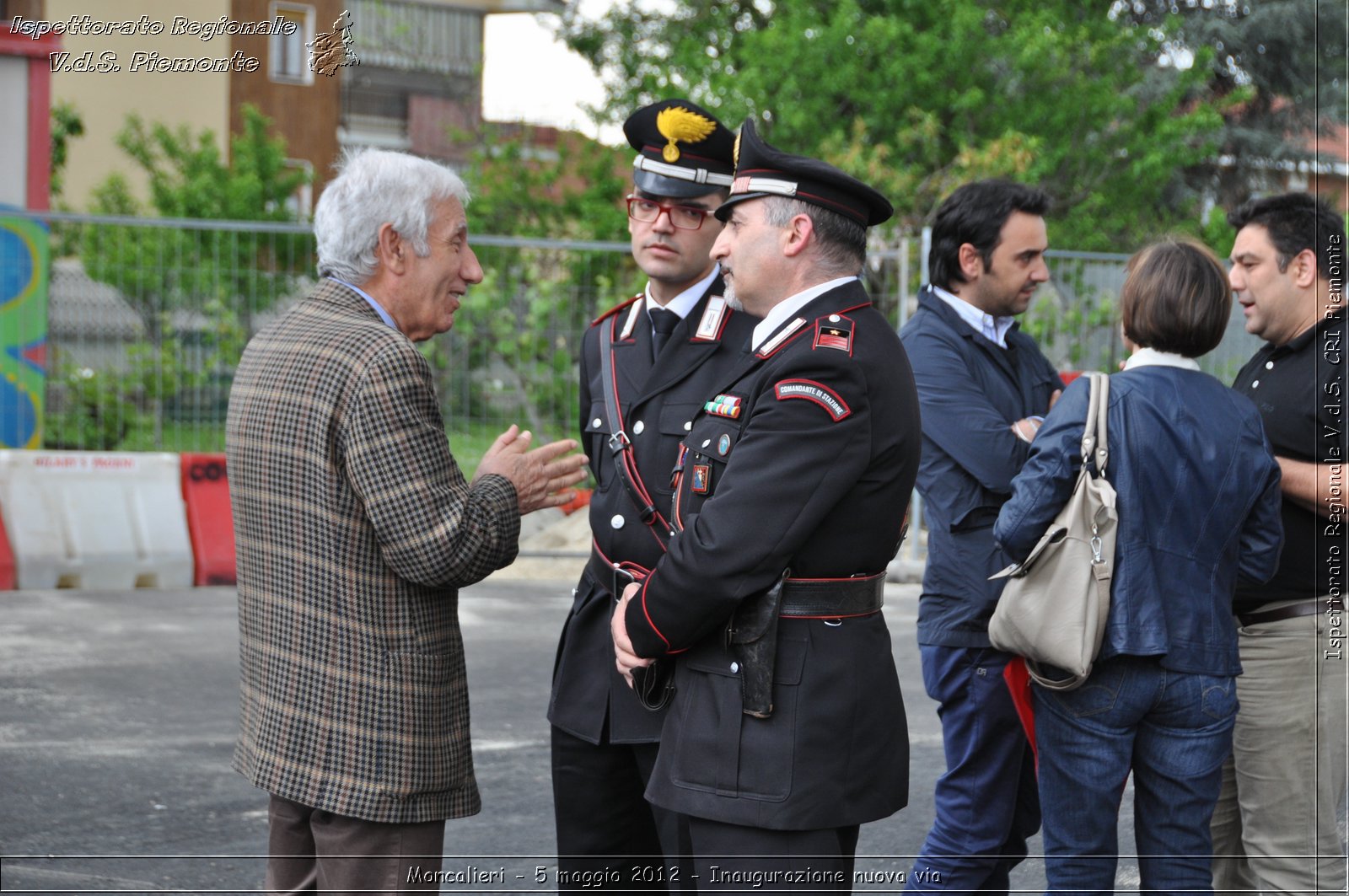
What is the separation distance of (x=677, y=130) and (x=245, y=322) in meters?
7.67

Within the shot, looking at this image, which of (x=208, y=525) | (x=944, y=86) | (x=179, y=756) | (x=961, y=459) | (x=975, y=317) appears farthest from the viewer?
(x=944, y=86)

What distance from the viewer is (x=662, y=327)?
11.5ft

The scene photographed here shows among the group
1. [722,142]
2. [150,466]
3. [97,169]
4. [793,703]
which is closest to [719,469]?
[793,703]

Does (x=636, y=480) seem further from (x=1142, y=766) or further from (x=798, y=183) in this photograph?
(x=1142, y=766)

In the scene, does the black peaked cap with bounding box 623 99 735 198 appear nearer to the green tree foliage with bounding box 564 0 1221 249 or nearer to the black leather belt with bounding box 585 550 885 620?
the black leather belt with bounding box 585 550 885 620

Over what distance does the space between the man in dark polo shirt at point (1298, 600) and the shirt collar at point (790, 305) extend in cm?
161

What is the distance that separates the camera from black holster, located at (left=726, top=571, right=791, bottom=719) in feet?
8.66

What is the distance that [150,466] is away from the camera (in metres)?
9.39

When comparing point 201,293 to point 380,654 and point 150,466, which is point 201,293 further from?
point 380,654

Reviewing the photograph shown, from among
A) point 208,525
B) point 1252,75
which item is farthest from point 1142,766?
point 1252,75

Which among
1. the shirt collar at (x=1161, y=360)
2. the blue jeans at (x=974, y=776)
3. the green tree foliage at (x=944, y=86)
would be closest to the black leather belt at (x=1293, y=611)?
the blue jeans at (x=974, y=776)

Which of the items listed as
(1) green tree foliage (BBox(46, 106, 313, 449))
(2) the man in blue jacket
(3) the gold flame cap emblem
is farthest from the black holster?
(1) green tree foliage (BBox(46, 106, 313, 449))

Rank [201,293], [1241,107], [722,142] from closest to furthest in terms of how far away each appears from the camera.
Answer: [722,142]
[201,293]
[1241,107]

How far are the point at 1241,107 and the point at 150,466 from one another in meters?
21.3
